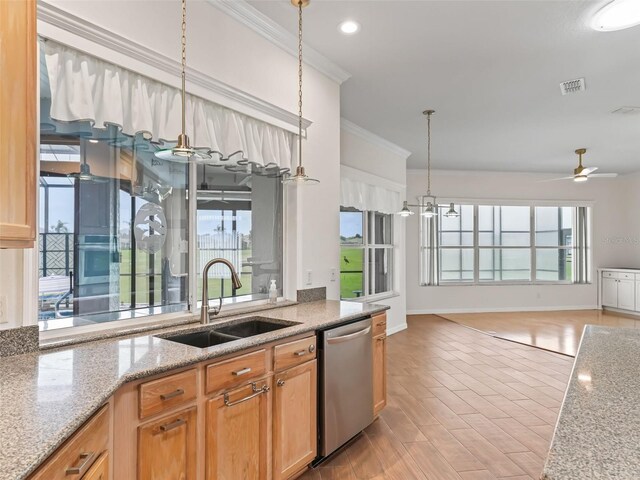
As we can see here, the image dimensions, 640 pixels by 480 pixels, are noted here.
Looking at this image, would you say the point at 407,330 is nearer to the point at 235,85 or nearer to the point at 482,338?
the point at 482,338

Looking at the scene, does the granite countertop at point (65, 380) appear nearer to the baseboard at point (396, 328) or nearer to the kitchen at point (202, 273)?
the kitchen at point (202, 273)

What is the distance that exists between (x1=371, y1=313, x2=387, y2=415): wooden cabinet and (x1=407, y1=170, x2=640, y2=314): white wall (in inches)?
199

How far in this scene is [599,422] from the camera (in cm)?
103

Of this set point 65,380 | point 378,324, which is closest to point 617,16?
point 378,324

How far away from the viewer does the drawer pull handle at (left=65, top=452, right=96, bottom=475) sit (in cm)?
107

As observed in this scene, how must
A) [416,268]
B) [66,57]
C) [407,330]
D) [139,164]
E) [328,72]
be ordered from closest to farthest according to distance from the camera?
[66,57] → [139,164] → [328,72] → [407,330] → [416,268]

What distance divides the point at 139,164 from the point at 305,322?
1396 millimetres

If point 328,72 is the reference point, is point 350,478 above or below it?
below

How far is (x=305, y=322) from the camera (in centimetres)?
243

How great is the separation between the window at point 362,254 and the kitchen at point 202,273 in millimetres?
1327

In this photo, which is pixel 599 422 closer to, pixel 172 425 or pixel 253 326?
pixel 172 425

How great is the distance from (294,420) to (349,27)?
2741 mm

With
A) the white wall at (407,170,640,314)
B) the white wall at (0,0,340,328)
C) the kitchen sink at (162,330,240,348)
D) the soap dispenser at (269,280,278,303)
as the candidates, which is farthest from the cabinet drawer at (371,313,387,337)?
the white wall at (407,170,640,314)

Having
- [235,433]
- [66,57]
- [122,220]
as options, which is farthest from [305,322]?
[66,57]
